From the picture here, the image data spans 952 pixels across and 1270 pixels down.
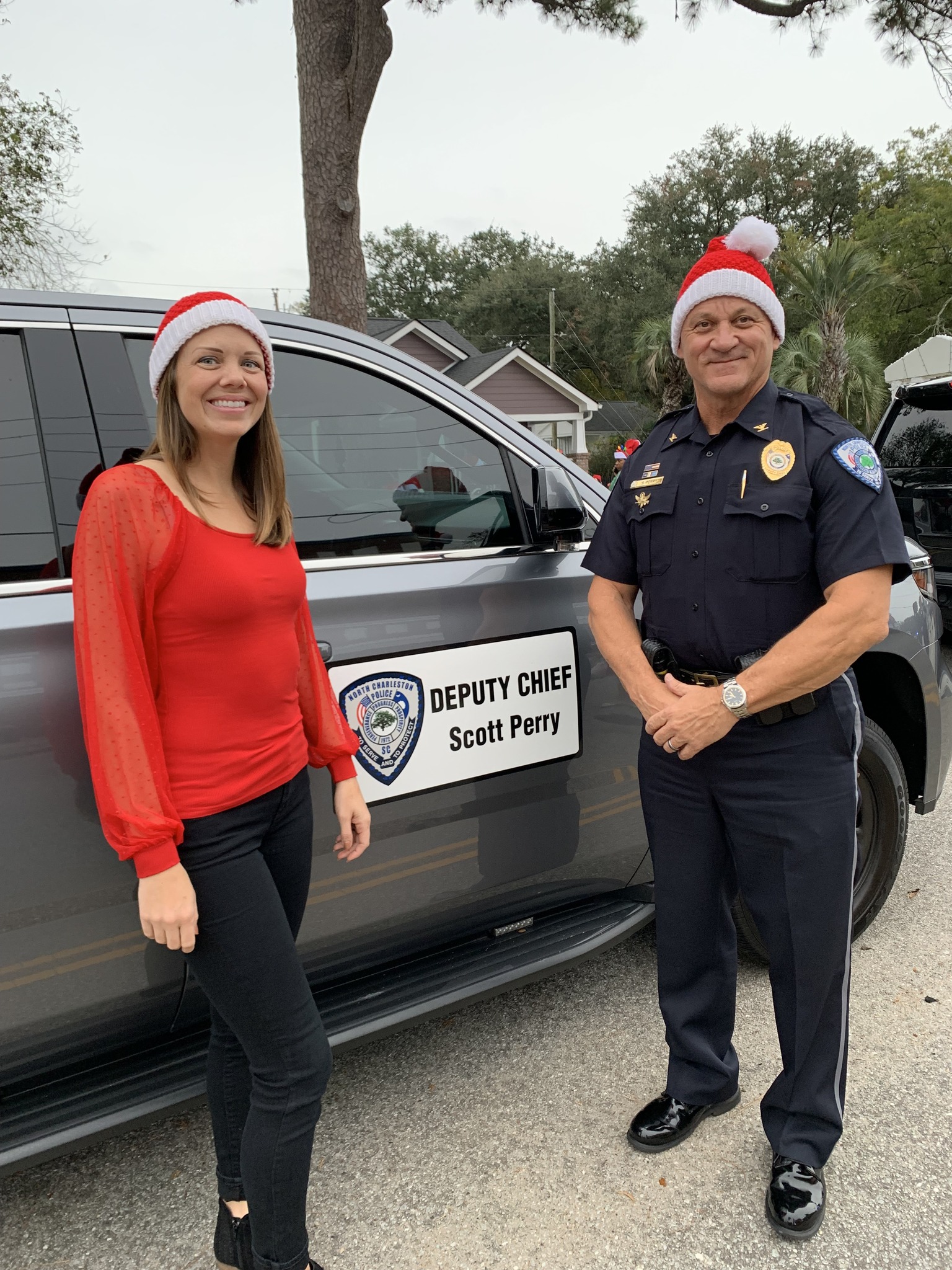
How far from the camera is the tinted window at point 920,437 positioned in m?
5.88

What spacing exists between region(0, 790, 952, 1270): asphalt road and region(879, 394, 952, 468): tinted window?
4.23 m

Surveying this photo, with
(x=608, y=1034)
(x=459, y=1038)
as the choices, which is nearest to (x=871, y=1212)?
(x=608, y=1034)

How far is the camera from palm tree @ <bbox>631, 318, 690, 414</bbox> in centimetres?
2320

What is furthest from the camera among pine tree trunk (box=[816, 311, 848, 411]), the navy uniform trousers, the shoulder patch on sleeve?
pine tree trunk (box=[816, 311, 848, 411])

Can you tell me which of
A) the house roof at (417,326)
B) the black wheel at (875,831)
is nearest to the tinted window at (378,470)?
the black wheel at (875,831)

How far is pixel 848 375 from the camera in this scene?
2005cm

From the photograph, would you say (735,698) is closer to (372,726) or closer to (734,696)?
(734,696)

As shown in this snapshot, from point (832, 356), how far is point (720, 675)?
19697mm

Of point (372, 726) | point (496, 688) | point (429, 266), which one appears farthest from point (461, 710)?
point (429, 266)

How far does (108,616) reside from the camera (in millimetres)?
1284

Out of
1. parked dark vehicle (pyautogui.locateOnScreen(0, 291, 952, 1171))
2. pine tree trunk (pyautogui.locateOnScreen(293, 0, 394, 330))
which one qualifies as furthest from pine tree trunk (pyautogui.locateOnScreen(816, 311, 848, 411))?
parked dark vehicle (pyautogui.locateOnScreen(0, 291, 952, 1171))

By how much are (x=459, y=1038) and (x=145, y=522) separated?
6.09 feet

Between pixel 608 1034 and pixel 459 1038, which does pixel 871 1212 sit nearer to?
pixel 608 1034

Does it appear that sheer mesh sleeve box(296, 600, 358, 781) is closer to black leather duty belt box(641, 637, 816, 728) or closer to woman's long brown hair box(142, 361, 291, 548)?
woman's long brown hair box(142, 361, 291, 548)
